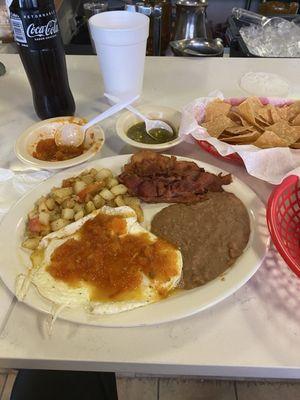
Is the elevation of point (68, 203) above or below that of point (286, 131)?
below

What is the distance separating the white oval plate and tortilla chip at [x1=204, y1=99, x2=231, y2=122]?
0.28 m

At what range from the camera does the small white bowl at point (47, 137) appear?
98cm

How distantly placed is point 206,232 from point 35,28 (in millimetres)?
739

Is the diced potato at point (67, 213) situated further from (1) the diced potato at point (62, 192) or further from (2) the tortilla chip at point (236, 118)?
(2) the tortilla chip at point (236, 118)

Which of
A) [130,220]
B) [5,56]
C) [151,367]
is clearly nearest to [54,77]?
[130,220]

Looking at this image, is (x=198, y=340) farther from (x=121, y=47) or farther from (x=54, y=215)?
(x=121, y=47)

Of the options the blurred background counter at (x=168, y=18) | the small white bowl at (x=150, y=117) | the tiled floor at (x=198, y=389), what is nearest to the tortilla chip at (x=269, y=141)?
the small white bowl at (x=150, y=117)

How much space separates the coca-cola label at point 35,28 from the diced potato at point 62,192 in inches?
17.5

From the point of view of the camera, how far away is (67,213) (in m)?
0.86

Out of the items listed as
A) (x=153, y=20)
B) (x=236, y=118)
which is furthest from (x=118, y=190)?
(x=153, y=20)

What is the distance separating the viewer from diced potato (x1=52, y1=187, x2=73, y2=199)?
903 millimetres

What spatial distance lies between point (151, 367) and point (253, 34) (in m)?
2.11

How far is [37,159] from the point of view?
39.9 inches

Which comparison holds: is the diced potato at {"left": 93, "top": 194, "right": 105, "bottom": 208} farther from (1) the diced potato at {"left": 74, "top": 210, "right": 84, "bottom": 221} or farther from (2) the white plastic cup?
(2) the white plastic cup
